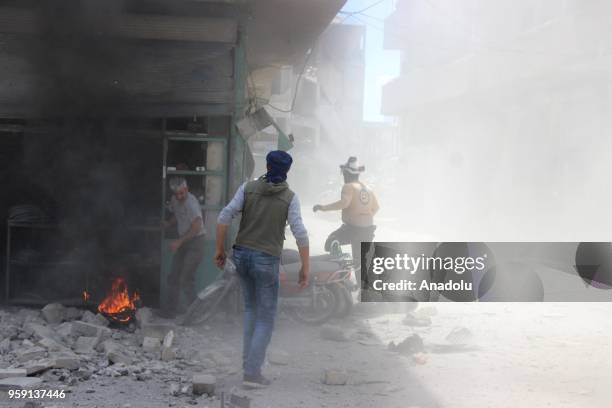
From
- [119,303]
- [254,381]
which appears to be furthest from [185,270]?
[254,381]

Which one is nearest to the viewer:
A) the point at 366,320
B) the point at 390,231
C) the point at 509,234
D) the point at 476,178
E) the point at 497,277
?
the point at 366,320

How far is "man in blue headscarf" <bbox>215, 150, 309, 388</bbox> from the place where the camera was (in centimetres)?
516

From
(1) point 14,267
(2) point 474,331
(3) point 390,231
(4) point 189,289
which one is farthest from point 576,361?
(3) point 390,231

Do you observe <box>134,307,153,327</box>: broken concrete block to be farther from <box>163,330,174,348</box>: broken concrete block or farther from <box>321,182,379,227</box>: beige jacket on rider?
<box>321,182,379,227</box>: beige jacket on rider

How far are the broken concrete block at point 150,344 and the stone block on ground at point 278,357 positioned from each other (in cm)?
100

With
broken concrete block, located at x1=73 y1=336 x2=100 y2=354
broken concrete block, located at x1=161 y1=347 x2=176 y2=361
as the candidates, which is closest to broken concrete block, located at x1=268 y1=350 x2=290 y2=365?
broken concrete block, located at x1=161 y1=347 x2=176 y2=361

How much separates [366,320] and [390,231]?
1187 cm

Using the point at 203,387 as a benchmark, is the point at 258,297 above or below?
above

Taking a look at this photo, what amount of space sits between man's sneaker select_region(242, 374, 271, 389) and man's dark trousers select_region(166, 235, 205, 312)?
7.86 feet

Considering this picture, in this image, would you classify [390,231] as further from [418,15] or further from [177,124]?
[177,124]

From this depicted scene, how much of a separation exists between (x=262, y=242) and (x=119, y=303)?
294cm

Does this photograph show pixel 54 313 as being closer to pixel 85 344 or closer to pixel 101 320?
pixel 101 320

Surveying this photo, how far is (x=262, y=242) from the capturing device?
5.18m

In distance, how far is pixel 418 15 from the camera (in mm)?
22219
